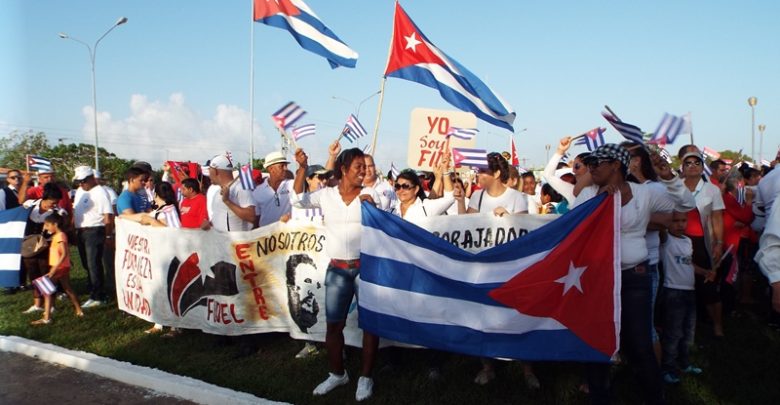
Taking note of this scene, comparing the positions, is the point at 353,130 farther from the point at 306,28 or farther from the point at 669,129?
the point at 669,129

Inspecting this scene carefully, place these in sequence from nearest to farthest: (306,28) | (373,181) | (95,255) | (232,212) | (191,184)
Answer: (232,212) < (373,181) < (191,184) < (306,28) < (95,255)

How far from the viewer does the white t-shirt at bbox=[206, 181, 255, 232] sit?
600cm

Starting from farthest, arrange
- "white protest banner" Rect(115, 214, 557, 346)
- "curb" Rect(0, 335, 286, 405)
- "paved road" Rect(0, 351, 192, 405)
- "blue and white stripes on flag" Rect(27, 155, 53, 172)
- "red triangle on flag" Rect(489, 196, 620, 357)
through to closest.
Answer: "blue and white stripes on flag" Rect(27, 155, 53, 172) < "white protest banner" Rect(115, 214, 557, 346) < "paved road" Rect(0, 351, 192, 405) < "curb" Rect(0, 335, 286, 405) < "red triangle on flag" Rect(489, 196, 620, 357)

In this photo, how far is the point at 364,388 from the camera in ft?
15.1

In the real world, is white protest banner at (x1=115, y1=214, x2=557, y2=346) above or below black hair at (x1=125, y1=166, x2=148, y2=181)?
below

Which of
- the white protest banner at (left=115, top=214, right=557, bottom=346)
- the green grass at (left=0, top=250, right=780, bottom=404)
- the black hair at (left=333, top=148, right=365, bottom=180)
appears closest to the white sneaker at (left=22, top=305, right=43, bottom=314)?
the green grass at (left=0, top=250, right=780, bottom=404)

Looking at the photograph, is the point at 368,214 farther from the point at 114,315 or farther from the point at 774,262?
the point at 114,315

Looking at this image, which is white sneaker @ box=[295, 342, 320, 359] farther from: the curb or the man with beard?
the curb

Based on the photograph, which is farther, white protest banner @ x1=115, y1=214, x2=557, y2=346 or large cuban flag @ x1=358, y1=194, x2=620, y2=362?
white protest banner @ x1=115, y1=214, x2=557, y2=346

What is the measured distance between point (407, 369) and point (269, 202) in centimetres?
265

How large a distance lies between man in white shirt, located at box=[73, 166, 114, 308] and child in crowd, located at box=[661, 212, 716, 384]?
7320 millimetres

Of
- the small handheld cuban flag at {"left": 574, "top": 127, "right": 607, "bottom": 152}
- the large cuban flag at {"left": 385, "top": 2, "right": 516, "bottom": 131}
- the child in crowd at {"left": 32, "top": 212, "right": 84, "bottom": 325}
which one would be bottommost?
the child in crowd at {"left": 32, "top": 212, "right": 84, "bottom": 325}

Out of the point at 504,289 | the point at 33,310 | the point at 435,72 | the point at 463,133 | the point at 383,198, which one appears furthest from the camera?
the point at 33,310

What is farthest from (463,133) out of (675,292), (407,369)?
(675,292)
